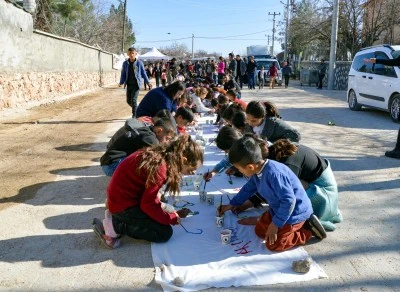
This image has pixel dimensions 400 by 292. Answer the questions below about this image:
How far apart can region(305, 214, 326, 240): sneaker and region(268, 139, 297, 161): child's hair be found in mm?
560

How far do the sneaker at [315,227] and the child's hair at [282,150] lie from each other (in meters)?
0.56

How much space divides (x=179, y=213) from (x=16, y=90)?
9.40 metres

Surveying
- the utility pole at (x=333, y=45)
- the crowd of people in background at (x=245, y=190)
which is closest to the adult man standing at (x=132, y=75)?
the crowd of people in background at (x=245, y=190)

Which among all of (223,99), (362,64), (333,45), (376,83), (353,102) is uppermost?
(333,45)

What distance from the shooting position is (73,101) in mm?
14938

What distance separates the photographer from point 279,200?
121 inches

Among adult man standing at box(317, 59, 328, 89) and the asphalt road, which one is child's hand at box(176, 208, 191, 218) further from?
adult man standing at box(317, 59, 328, 89)

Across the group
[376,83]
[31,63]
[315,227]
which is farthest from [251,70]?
[315,227]

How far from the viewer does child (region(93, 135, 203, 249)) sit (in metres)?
3.13

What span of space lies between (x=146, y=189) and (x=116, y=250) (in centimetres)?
61

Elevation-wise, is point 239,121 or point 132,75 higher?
point 132,75

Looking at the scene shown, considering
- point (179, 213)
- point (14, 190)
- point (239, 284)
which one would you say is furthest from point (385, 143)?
point (14, 190)

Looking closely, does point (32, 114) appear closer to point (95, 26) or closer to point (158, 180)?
point (158, 180)

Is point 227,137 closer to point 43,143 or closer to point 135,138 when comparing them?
point 135,138
